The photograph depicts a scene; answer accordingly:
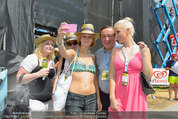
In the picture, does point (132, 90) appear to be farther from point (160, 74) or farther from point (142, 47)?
point (160, 74)

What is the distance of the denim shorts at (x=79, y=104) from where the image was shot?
215 cm

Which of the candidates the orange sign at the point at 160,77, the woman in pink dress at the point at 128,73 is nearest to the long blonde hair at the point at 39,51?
the woman in pink dress at the point at 128,73

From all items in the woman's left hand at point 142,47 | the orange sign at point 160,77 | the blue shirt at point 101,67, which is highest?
the woman's left hand at point 142,47

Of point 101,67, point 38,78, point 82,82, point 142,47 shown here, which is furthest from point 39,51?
point 142,47

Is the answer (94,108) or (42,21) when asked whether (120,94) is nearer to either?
(94,108)

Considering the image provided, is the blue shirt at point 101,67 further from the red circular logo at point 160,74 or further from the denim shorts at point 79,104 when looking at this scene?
the red circular logo at point 160,74

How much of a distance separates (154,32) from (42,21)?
11.3m

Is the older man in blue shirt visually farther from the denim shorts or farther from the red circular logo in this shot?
the red circular logo

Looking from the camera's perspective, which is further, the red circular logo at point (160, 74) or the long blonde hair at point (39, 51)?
the red circular logo at point (160, 74)

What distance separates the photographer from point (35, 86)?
7.50 ft

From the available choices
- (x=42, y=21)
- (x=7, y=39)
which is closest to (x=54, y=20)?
(x=42, y=21)

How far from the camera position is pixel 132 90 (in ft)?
6.24

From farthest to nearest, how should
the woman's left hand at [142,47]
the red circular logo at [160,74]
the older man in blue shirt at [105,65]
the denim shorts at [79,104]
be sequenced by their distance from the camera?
the red circular logo at [160,74] → the older man in blue shirt at [105,65] → the denim shorts at [79,104] → the woman's left hand at [142,47]

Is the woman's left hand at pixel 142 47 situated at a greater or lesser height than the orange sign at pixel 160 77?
greater
